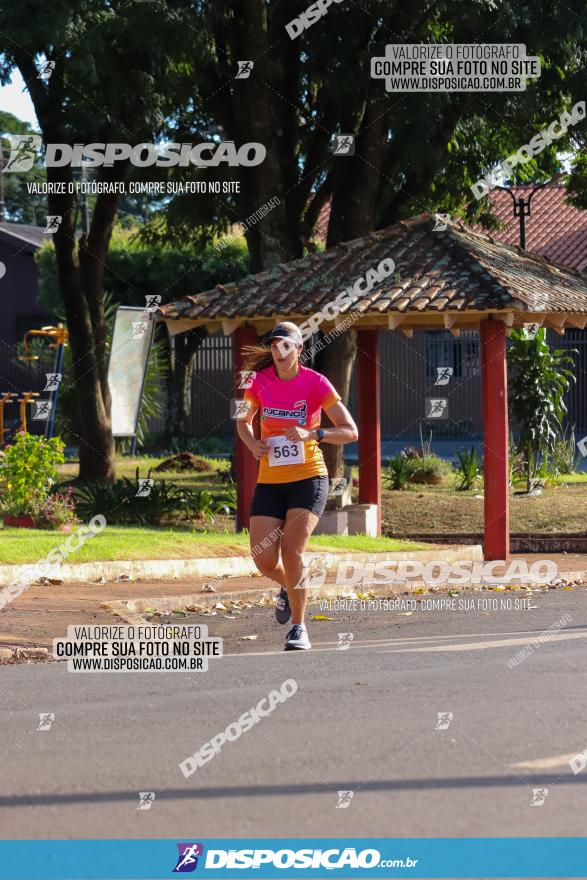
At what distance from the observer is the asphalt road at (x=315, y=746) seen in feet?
18.4

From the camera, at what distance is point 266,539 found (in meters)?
10.3

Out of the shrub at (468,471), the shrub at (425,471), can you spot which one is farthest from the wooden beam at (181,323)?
the shrub at (425,471)

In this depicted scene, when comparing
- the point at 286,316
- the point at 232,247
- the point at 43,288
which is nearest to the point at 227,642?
the point at 286,316

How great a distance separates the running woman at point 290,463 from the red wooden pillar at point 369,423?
989 centimetres

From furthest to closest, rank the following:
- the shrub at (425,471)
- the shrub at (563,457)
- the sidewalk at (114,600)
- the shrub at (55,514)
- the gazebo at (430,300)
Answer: the shrub at (563,457) < the shrub at (425,471) < the shrub at (55,514) < the gazebo at (430,300) < the sidewalk at (114,600)

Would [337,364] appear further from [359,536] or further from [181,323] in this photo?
[181,323]

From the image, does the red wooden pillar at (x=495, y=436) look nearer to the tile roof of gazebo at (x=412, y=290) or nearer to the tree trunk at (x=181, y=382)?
the tile roof of gazebo at (x=412, y=290)

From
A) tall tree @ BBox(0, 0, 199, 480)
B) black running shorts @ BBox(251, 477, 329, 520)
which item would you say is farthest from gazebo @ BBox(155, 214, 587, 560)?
black running shorts @ BBox(251, 477, 329, 520)

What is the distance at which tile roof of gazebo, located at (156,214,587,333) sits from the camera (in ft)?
55.4

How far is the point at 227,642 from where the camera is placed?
36.2 ft

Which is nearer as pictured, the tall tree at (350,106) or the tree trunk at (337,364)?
the tall tree at (350,106)

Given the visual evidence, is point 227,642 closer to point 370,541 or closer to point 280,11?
point 370,541

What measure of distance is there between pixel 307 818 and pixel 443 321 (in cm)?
1281

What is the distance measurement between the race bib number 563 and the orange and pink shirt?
0.04 meters
